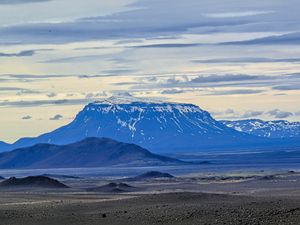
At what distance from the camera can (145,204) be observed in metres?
58.0

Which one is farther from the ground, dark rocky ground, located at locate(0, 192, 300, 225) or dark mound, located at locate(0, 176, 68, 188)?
dark mound, located at locate(0, 176, 68, 188)

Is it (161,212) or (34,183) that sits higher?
(34,183)

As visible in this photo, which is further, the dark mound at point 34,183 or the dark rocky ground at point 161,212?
the dark mound at point 34,183

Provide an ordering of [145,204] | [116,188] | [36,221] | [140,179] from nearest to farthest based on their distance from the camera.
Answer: [36,221]
[145,204]
[116,188]
[140,179]

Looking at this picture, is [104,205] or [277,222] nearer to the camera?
[277,222]

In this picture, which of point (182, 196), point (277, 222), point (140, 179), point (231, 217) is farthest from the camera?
point (140, 179)

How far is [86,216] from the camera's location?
52.2 m

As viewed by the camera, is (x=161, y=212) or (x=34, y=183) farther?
(x=34, y=183)

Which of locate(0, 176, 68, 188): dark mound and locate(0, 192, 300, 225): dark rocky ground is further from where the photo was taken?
locate(0, 176, 68, 188): dark mound

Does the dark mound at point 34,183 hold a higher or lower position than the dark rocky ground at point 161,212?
higher

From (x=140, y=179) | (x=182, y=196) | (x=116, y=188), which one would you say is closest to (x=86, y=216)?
(x=182, y=196)

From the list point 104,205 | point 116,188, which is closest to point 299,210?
point 104,205

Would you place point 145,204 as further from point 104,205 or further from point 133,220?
point 133,220

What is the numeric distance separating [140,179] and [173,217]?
92.0m
